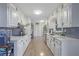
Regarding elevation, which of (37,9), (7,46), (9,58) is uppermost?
(37,9)

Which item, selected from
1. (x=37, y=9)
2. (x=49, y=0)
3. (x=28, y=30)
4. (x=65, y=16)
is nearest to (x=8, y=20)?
(x=28, y=30)

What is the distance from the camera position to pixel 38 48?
2150 millimetres

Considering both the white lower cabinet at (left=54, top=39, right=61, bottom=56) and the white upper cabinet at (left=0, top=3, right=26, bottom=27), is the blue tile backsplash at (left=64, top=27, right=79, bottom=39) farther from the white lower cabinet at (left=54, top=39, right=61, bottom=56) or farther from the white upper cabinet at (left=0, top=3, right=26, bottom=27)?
the white upper cabinet at (left=0, top=3, right=26, bottom=27)

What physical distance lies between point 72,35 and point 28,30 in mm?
846

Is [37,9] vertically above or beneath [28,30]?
above

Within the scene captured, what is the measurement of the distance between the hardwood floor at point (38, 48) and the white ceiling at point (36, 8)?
1.44 ft

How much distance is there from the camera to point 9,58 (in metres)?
1.96

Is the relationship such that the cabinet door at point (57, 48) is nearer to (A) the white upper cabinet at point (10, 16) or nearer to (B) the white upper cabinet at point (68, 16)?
(B) the white upper cabinet at point (68, 16)

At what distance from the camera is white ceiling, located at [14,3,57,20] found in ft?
6.47

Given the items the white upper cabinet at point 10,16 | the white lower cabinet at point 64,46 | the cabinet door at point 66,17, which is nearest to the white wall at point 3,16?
the white upper cabinet at point 10,16

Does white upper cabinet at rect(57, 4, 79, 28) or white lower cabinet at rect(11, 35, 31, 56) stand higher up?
white upper cabinet at rect(57, 4, 79, 28)

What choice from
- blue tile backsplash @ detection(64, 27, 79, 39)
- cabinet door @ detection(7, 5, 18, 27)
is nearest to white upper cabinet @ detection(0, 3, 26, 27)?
cabinet door @ detection(7, 5, 18, 27)

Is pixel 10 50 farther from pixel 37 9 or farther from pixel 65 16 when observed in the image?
pixel 65 16

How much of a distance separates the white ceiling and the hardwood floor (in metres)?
0.44
